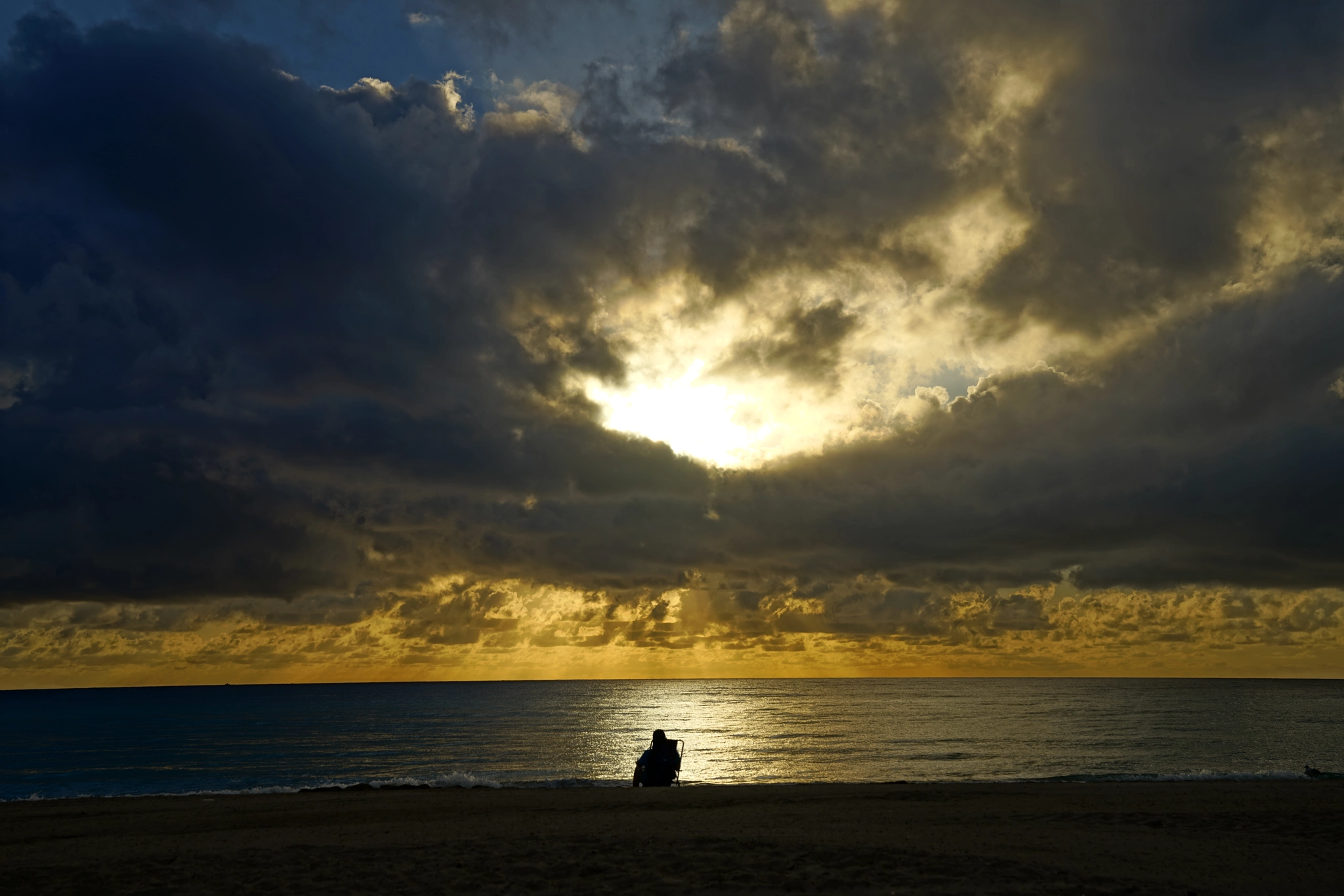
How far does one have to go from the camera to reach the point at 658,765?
28469mm

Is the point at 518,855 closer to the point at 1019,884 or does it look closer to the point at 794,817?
the point at 794,817

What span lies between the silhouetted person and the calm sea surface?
10.3m

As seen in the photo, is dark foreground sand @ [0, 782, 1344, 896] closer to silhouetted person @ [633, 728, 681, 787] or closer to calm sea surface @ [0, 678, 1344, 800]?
silhouetted person @ [633, 728, 681, 787]

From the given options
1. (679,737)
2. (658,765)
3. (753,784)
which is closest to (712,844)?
(658,765)

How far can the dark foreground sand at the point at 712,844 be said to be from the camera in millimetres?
14133

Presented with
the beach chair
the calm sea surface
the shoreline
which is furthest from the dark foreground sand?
the calm sea surface

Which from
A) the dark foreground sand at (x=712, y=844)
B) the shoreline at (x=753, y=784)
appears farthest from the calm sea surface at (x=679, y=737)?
the dark foreground sand at (x=712, y=844)

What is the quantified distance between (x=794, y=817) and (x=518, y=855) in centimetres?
822

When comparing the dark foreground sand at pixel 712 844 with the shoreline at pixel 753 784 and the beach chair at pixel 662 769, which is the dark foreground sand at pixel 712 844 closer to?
the beach chair at pixel 662 769

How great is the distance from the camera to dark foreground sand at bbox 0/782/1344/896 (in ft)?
46.4

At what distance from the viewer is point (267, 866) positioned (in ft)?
52.4

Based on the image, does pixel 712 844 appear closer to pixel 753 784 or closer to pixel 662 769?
pixel 662 769

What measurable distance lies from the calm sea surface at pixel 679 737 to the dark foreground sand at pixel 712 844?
1438 cm

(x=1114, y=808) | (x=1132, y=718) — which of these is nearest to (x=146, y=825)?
(x=1114, y=808)
